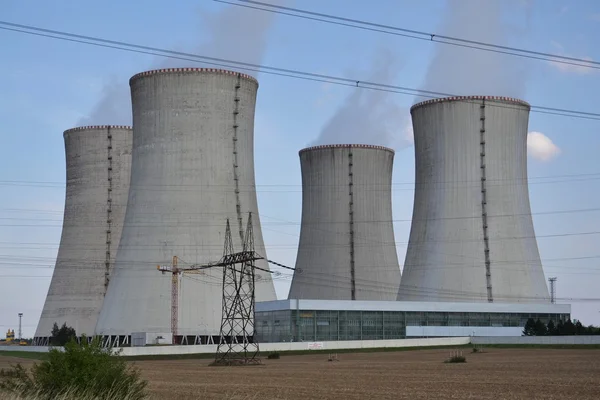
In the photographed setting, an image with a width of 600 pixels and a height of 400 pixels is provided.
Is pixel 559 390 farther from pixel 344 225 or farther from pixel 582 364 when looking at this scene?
pixel 344 225

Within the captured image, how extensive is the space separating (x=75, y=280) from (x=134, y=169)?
904 centimetres

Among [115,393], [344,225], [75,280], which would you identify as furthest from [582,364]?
[75,280]

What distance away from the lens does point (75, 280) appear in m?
43.6

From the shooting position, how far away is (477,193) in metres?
39.0

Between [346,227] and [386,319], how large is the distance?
15.5 feet

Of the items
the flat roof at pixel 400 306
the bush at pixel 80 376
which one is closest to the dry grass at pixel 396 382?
the bush at pixel 80 376

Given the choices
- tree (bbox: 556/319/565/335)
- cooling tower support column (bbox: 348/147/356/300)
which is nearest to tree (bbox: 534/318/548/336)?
tree (bbox: 556/319/565/335)

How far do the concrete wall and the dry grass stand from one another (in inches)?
521

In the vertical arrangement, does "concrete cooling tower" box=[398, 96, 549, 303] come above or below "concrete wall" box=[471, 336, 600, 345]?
above

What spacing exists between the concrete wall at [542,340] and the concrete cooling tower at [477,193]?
2651 millimetres

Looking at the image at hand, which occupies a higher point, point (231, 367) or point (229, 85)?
point (229, 85)

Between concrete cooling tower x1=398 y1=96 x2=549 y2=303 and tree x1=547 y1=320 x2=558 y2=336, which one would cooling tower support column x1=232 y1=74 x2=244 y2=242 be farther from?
tree x1=547 y1=320 x2=558 y2=336

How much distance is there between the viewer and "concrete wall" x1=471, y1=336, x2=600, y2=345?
38625mm

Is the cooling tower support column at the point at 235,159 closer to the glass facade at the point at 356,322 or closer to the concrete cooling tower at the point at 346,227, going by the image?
the glass facade at the point at 356,322
